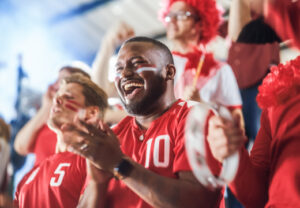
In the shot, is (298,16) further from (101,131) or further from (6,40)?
(6,40)

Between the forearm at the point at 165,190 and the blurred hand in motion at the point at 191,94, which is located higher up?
the forearm at the point at 165,190

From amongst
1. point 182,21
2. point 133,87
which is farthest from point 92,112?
point 182,21

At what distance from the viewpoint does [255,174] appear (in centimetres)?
112

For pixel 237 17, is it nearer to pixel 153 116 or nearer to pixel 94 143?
pixel 153 116

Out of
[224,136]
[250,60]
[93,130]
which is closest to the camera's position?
[224,136]

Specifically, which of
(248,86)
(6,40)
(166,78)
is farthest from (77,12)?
(166,78)

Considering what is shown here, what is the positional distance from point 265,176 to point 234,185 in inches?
5.0

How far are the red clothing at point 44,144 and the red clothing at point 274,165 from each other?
3.32 feet

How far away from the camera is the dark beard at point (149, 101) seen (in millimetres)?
1311

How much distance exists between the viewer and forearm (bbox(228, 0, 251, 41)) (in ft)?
5.29

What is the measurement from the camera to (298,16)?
114 cm

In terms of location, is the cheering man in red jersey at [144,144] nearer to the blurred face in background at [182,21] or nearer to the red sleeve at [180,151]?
the red sleeve at [180,151]

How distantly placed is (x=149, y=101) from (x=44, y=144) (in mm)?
814

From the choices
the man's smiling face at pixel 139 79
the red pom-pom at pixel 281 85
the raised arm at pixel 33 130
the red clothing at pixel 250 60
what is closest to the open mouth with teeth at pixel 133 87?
the man's smiling face at pixel 139 79
